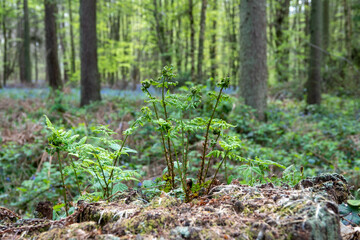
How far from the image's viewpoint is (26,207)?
3695mm

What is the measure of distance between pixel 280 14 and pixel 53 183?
48.0 ft

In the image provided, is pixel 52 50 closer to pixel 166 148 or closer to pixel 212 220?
pixel 166 148

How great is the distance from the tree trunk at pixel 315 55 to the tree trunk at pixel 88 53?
24.6 ft

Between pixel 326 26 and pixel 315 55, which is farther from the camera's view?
pixel 326 26

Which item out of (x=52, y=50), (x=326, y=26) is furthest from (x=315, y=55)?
(x=52, y=50)

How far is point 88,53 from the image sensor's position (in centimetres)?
902

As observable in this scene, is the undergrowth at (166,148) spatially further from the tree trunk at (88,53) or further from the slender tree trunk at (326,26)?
the slender tree trunk at (326,26)

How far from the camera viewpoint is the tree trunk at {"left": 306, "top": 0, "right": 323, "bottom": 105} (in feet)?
29.9

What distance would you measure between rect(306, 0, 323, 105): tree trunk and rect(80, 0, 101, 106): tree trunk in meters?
7.51

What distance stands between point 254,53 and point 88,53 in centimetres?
548

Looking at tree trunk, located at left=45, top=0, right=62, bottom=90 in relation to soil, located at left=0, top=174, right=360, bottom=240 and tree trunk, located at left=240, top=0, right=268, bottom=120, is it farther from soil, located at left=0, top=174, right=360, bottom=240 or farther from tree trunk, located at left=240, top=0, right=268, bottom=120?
soil, located at left=0, top=174, right=360, bottom=240

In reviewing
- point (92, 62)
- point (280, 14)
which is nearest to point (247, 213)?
point (92, 62)

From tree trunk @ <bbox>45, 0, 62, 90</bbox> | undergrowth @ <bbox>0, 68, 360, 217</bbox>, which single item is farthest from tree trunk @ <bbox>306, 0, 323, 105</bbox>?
tree trunk @ <bbox>45, 0, 62, 90</bbox>

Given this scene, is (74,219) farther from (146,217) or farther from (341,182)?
(341,182)
